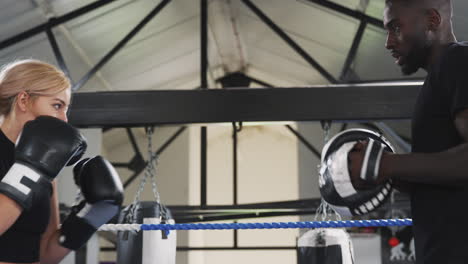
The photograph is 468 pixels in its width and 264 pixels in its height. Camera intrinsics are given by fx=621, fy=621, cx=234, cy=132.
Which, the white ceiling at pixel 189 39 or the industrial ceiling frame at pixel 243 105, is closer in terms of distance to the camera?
the industrial ceiling frame at pixel 243 105

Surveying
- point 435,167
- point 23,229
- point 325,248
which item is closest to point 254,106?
point 325,248

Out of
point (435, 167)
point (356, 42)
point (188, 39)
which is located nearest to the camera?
point (435, 167)

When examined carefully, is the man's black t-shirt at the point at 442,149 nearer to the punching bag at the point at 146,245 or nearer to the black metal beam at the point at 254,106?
the black metal beam at the point at 254,106

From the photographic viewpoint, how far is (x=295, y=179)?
34.7ft

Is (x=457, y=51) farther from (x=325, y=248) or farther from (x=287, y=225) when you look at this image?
(x=325, y=248)

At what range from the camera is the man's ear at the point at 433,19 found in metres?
1.33

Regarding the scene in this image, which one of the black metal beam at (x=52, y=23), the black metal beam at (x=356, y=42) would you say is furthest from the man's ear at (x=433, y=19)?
the black metal beam at (x=52, y=23)

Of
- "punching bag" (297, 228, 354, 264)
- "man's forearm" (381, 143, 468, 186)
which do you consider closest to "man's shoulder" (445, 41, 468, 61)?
"man's forearm" (381, 143, 468, 186)

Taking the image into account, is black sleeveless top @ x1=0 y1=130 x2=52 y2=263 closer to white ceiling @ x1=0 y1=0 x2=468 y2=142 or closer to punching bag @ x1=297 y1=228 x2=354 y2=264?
punching bag @ x1=297 y1=228 x2=354 y2=264

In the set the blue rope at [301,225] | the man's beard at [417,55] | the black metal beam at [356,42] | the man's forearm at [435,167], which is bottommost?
the man's forearm at [435,167]

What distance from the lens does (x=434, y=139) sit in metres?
1.30

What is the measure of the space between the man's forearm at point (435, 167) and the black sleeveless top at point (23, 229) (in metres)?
0.84

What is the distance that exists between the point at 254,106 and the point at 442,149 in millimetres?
1332

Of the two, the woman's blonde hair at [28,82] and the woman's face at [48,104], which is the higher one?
the woman's blonde hair at [28,82]
